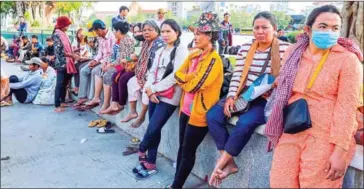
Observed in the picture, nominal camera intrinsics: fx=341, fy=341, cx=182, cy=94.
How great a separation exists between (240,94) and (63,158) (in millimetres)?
1962

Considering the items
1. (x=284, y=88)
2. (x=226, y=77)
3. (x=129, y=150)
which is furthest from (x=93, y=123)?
(x=284, y=88)

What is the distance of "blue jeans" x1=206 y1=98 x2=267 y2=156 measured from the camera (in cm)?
255

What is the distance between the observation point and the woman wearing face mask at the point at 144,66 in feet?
12.8

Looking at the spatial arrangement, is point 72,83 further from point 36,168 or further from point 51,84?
point 36,168

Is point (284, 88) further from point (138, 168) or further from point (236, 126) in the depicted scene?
point (138, 168)

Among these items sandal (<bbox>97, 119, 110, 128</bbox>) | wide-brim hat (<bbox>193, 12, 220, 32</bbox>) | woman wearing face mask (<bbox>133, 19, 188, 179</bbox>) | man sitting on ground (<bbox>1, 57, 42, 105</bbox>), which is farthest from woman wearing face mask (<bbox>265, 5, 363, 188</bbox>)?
man sitting on ground (<bbox>1, 57, 42, 105</bbox>)

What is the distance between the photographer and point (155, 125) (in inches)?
135

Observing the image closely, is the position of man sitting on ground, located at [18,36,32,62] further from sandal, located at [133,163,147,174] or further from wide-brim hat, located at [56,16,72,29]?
sandal, located at [133,163,147,174]

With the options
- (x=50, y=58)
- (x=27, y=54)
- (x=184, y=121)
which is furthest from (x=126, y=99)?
(x=27, y=54)

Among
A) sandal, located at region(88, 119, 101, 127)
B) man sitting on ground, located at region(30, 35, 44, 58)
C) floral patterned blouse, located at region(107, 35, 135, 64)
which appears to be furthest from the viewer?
man sitting on ground, located at region(30, 35, 44, 58)

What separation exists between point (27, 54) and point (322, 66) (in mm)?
11549

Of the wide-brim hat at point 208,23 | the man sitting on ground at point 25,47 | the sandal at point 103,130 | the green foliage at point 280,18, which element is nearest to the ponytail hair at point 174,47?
the wide-brim hat at point 208,23

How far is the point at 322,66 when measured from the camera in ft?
6.57

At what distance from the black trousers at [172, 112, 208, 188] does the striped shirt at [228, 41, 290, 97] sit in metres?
0.43
